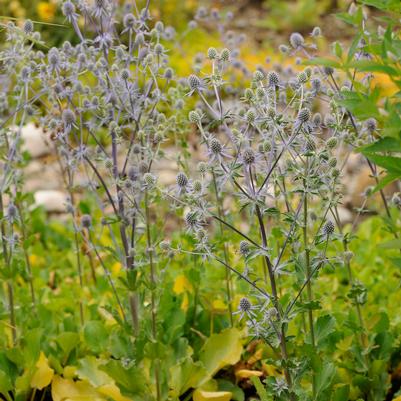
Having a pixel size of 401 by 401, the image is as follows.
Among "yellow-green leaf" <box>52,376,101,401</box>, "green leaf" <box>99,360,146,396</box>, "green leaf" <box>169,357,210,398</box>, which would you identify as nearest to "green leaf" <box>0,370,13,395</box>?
"yellow-green leaf" <box>52,376,101,401</box>

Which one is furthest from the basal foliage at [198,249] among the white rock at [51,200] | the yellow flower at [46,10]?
the yellow flower at [46,10]

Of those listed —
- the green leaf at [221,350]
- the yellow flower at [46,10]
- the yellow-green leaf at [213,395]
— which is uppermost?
the yellow flower at [46,10]

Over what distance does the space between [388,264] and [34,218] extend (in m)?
2.27

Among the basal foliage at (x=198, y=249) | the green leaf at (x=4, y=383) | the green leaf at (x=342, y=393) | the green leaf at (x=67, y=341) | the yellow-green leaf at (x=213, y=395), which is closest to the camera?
the basal foliage at (x=198, y=249)

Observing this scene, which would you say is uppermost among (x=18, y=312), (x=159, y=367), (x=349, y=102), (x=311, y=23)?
(x=311, y=23)

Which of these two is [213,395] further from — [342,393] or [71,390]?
[71,390]

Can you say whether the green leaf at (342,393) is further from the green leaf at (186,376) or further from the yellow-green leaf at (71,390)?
the yellow-green leaf at (71,390)

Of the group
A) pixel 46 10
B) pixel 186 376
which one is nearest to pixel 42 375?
pixel 186 376

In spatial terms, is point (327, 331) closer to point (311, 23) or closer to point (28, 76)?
point (28, 76)

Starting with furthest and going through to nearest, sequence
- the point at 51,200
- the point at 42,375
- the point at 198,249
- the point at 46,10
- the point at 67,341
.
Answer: the point at 46,10 < the point at 51,200 < the point at 67,341 < the point at 42,375 < the point at 198,249

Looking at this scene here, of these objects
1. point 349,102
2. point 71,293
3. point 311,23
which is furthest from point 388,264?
point 311,23

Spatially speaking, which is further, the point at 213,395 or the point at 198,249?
the point at 213,395

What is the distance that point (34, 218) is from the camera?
17.0ft

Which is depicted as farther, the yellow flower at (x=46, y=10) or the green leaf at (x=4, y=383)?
the yellow flower at (x=46, y=10)
